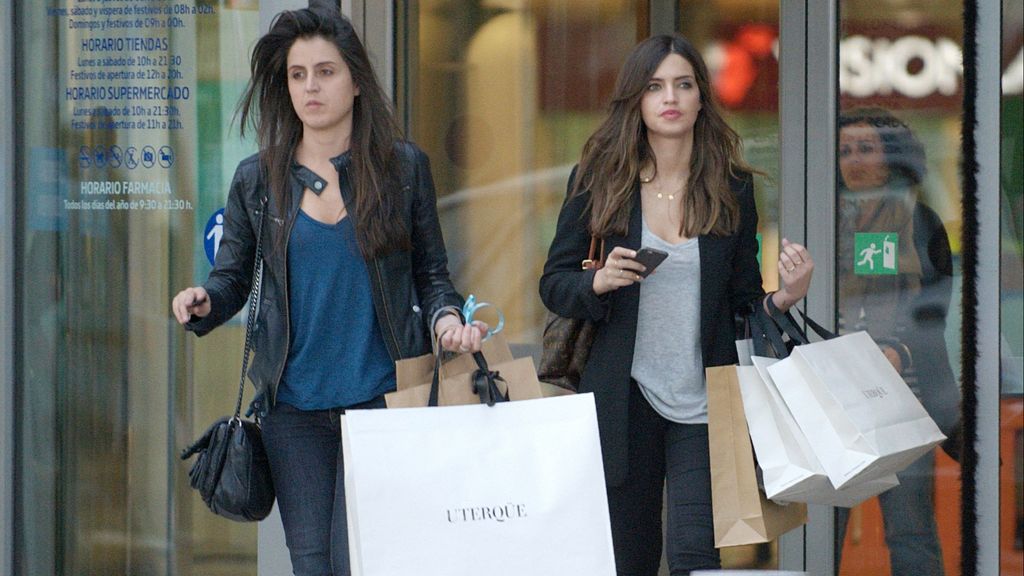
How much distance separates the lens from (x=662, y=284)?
3.41 meters

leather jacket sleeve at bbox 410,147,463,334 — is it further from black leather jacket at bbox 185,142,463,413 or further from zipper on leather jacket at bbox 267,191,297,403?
zipper on leather jacket at bbox 267,191,297,403

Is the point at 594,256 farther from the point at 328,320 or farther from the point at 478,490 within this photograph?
the point at 478,490

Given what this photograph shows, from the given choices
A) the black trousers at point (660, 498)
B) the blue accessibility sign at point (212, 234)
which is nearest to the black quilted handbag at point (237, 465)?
the black trousers at point (660, 498)

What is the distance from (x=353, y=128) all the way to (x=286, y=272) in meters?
0.40

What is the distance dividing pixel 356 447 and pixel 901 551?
2669mm

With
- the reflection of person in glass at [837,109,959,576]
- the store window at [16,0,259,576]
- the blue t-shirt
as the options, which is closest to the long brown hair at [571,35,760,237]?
the blue t-shirt

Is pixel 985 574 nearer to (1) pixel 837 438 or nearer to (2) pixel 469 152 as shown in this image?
(1) pixel 837 438

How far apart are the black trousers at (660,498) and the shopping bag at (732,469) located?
0.08 metres

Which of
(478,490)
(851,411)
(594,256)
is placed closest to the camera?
(478,490)

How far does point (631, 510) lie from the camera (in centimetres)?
350

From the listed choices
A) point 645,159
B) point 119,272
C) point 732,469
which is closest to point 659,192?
point 645,159

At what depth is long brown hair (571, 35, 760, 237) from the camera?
3.42m

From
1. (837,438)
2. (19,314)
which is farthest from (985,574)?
(19,314)

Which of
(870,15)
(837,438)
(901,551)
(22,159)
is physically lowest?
(901,551)
